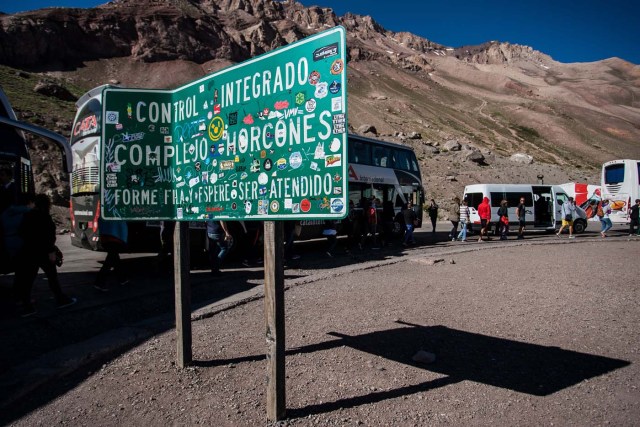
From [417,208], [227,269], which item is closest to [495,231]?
[417,208]

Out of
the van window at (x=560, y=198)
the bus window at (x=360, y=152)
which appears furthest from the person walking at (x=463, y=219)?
the van window at (x=560, y=198)

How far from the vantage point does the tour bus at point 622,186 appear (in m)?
20.3

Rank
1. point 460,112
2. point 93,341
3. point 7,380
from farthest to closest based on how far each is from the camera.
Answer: point 460,112 < point 93,341 < point 7,380

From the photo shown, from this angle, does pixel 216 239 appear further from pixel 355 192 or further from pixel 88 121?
pixel 355 192

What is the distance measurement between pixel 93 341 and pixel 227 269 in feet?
16.9

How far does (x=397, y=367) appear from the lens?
3.97 metres

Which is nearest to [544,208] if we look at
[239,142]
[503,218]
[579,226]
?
[579,226]

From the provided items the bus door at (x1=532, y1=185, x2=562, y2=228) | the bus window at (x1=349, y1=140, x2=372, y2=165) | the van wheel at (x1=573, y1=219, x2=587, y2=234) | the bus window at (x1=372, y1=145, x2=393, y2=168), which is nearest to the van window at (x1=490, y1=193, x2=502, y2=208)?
the bus door at (x1=532, y1=185, x2=562, y2=228)

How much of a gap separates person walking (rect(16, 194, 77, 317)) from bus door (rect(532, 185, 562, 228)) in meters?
18.8

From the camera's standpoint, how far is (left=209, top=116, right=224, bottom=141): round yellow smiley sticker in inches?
142

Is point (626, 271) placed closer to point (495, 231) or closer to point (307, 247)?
point (307, 247)

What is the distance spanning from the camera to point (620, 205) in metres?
20.8

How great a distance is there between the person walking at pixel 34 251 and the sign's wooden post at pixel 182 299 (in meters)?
3.04

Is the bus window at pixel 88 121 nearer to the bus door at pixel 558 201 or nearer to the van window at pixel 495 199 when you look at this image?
the van window at pixel 495 199
